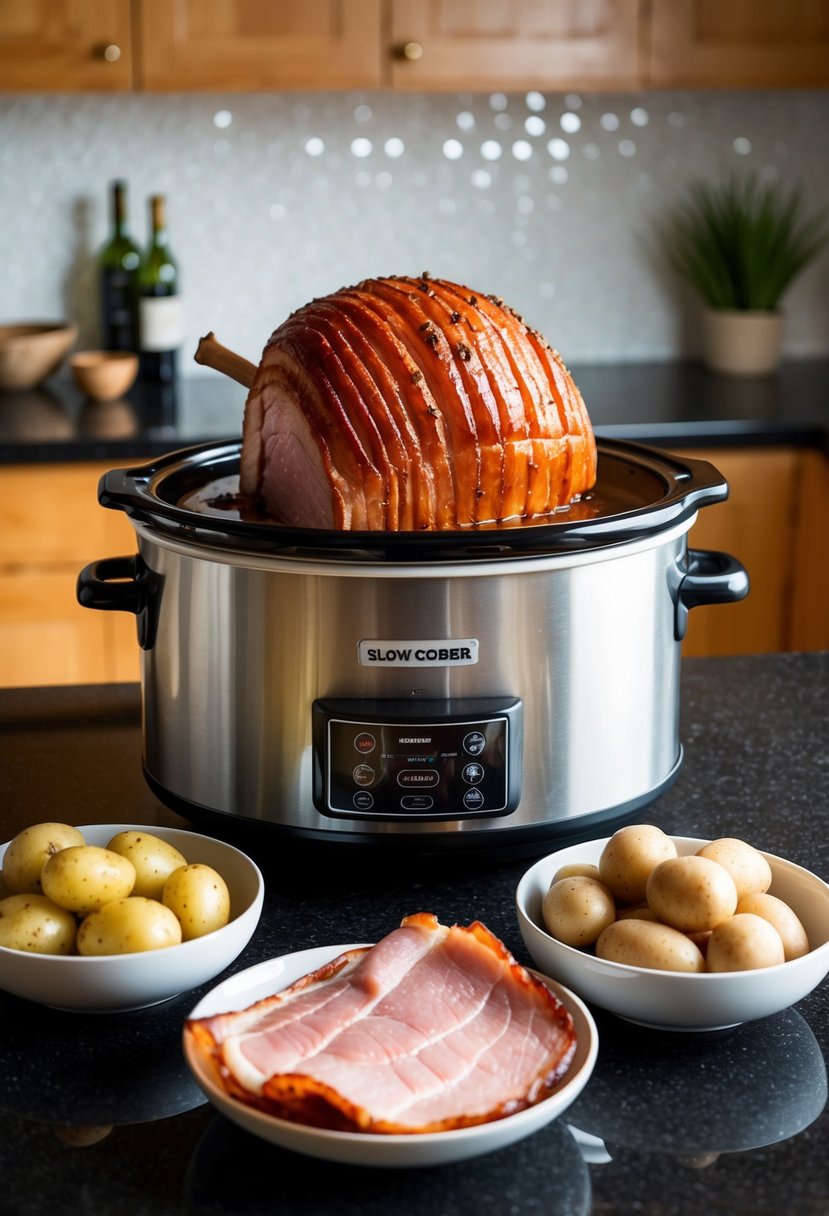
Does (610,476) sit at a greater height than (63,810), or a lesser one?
greater

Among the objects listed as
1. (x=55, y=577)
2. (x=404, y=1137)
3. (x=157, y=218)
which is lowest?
(x=55, y=577)

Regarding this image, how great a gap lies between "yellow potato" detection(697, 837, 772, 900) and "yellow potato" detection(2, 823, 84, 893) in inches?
15.2

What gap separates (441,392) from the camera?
41.7 inches

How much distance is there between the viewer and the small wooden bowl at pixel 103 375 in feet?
8.79

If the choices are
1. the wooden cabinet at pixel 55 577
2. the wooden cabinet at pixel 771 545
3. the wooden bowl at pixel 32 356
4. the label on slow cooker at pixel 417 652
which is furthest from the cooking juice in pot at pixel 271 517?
the wooden bowl at pixel 32 356

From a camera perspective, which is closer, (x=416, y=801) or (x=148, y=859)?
(x=148, y=859)

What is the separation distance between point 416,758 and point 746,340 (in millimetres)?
2255

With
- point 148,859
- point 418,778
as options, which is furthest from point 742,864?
point 148,859

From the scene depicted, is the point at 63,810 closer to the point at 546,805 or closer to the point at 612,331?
the point at 546,805

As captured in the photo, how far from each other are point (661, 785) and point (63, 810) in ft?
1.51

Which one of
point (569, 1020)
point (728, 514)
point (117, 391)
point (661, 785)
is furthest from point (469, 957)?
point (117, 391)

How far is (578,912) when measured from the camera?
33.0 inches

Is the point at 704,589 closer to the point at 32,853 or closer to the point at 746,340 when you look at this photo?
the point at 32,853

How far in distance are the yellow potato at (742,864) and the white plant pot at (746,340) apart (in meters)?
2.29
